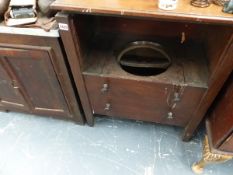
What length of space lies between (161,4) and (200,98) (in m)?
0.45

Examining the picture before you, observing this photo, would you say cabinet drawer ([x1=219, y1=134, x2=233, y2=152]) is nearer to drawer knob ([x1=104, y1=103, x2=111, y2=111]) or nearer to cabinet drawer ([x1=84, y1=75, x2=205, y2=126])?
cabinet drawer ([x1=84, y1=75, x2=205, y2=126])

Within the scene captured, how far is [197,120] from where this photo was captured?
979 millimetres

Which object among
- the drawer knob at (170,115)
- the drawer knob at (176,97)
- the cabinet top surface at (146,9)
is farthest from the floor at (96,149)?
the cabinet top surface at (146,9)

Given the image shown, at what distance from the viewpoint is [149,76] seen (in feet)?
2.84

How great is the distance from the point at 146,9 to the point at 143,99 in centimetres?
44

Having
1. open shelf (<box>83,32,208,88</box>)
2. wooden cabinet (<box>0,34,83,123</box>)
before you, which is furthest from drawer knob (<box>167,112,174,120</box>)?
wooden cabinet (<box>0,34,83,123</box>)

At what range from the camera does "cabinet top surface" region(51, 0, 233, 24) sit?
0.59 meters

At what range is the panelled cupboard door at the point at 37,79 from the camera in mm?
857

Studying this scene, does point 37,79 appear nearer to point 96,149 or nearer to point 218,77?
point 96,149

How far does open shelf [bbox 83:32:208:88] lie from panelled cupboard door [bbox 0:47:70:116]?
0.19 meters

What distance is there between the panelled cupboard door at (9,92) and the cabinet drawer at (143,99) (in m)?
0.39

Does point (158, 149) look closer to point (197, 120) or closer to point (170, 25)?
point (197, 120)

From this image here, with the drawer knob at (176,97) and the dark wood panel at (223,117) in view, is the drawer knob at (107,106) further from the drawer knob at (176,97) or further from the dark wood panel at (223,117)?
the dark wood panel at (223,117)

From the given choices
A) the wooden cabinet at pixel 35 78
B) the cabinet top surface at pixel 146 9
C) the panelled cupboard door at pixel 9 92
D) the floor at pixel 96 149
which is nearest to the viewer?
the cabinet top surface at pixel 146 9
